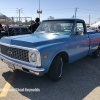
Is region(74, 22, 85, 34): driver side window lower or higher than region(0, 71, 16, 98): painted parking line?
higher

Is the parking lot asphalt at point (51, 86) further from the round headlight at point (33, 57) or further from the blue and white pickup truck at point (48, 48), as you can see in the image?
the round headlight at point (33, 57)

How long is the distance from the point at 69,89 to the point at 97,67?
247 cm

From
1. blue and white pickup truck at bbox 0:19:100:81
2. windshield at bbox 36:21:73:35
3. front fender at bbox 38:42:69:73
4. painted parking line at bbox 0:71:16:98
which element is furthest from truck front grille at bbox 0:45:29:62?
windshield at bbox 36:21:73:35

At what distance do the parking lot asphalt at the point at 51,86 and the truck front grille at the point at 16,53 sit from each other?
0.78m

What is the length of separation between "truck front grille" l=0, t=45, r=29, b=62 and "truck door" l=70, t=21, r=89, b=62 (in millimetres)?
1706

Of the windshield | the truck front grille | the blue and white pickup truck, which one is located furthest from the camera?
the windshield

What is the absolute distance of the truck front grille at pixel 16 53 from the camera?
366 cm

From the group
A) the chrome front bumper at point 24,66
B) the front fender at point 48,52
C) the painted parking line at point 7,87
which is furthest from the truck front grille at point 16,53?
the painted parking line at point 7,87

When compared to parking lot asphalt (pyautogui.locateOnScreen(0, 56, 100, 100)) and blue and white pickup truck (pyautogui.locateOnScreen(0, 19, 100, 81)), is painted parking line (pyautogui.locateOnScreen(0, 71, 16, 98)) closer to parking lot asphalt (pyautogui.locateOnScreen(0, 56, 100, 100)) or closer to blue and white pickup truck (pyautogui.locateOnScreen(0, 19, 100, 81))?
parking lot asphalt (pyautogui.locateOnScreen(0, 56, 100, 100))

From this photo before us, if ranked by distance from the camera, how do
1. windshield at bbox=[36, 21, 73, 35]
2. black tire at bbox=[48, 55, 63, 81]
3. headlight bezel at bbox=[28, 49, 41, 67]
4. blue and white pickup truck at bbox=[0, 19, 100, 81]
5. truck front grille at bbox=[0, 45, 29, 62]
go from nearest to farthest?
headlight bezel at bbox=[28, 49, 41, 67] → blue and white pickup truck at bbox=[0, 19, 100, 81] → truck front grille at bbox=[0, 45, 29, 62] → black tire at bbox=[48, 55, 63, 81] → windshield at bbox=[36, 21, 73, 35]

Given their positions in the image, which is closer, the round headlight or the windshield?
the round headlight

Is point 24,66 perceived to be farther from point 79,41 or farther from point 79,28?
point 79,28

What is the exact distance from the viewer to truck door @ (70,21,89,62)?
4.79 metres

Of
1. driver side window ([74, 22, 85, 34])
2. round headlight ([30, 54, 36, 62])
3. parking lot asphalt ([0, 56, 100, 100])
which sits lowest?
parking lot asphalt ([0, 56, 100, 100])
